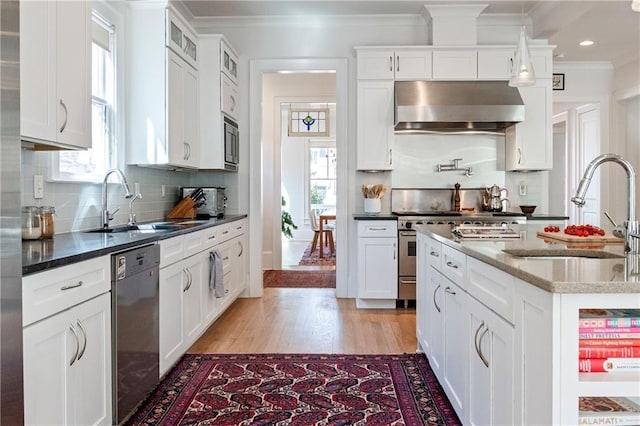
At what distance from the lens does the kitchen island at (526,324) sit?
117 centimetres

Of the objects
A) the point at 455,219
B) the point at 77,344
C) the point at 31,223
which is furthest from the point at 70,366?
the point at 455,219

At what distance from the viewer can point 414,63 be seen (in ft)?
15.1

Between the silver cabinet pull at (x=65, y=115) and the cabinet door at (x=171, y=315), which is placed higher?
the silver cabinet pull at (x=65, y=115)

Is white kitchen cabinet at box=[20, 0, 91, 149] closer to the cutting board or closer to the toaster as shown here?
the toaster

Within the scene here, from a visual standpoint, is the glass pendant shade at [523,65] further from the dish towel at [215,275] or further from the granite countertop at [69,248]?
the dish towel at [215,275]

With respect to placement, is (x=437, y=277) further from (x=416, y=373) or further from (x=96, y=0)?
(x=96, y=0)

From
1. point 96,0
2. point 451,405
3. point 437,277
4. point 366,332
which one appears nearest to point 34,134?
point 96,0

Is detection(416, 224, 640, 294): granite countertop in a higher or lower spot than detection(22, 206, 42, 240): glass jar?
lower

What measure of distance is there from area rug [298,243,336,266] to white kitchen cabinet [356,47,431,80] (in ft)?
11.6

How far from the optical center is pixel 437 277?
2.54m

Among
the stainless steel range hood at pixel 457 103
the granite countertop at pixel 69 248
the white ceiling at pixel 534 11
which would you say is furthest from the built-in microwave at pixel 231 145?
the granite countertop at pixel 69 248

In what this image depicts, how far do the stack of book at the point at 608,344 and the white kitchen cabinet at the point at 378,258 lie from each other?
3210 mm

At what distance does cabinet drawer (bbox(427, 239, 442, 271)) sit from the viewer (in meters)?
2.48

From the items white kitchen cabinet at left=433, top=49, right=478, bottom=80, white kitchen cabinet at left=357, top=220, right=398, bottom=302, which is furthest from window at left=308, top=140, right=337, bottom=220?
white kitchen cabinet at left=357, top=220, right=398, bottom=302
